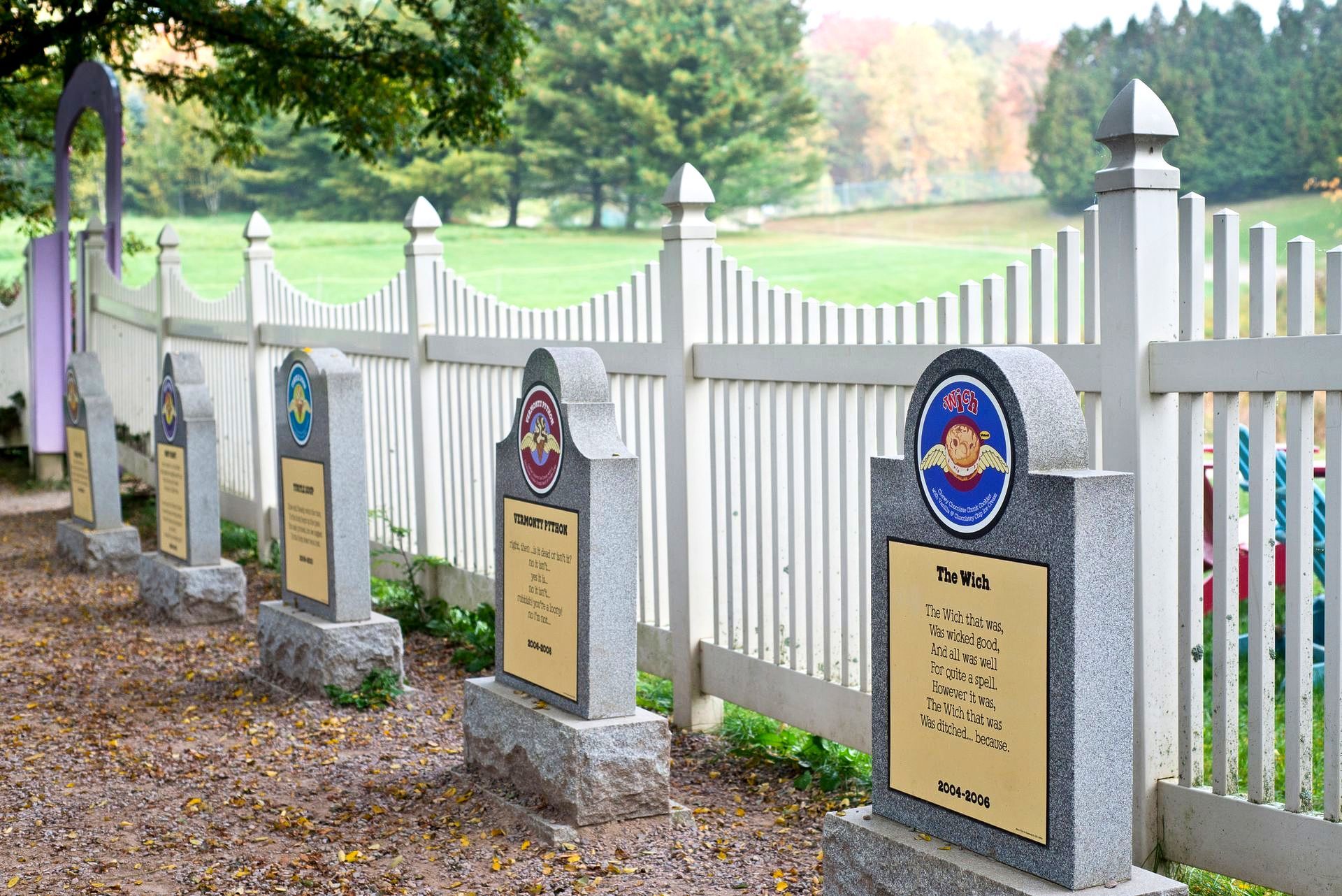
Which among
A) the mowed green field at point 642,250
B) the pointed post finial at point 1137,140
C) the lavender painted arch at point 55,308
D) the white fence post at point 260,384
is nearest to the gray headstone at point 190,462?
the white fence post at point 260,384

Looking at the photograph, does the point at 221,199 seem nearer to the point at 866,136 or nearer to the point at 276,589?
the point at 866,136

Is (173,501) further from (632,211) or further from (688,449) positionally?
(632,211)

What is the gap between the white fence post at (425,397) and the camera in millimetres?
7621

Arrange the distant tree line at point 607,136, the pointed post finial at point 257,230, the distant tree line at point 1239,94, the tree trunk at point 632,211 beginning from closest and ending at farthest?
1. the pointed post finial at point 257,230
2. the distant tree line at point 1239,94
3. the distant tree line at point 607,136
4. the tree trunk at point 632,211

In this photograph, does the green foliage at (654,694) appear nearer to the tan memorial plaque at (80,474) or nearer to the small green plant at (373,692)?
the small green plant at (373,692)

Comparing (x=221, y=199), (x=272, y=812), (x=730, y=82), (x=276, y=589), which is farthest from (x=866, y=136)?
(x=272, y=812)

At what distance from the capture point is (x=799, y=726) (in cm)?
519

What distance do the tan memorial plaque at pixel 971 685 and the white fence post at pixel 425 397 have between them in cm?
491

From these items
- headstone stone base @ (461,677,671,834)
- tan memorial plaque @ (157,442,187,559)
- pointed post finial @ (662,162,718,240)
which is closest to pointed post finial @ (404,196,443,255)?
tan memorial plaque @ (157,442,187,559)

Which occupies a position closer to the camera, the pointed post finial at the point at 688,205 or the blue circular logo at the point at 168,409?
the pointed post finial at the point at 688,205

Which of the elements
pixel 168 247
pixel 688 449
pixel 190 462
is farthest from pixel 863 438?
pixel 168 247

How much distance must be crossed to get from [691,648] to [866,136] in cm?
5335

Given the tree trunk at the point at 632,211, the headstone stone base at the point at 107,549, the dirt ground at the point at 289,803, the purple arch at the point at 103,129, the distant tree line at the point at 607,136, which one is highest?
the distant tree line at the point at 607,136

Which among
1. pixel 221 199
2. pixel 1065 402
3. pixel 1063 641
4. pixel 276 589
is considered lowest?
pixel 276 589
